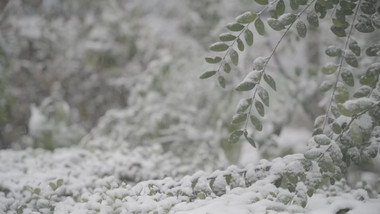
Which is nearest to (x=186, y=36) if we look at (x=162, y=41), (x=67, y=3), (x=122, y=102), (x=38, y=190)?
(x=162, y=41)

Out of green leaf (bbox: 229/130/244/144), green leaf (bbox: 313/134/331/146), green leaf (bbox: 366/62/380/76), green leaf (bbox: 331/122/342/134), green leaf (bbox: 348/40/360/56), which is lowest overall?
green leaf (bbox: 313/134/331/146)

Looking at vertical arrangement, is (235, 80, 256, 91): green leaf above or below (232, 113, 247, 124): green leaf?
above

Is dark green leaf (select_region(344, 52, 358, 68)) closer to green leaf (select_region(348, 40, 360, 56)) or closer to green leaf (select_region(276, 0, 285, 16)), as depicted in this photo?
green leaf (select_region(348, 40, 360, 56))

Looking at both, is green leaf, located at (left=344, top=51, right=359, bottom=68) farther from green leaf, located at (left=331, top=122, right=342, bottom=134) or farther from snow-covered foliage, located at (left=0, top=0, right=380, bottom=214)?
green leaf, located at (left=331, top=122, right=342, bottom=134)

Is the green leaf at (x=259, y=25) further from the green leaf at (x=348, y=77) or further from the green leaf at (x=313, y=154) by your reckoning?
the green leaf at (x=313, y=154)

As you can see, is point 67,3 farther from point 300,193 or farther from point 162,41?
point 300,193

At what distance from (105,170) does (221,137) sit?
4.93 feet

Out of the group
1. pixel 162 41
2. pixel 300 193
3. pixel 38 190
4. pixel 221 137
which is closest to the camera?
pixel 300 193

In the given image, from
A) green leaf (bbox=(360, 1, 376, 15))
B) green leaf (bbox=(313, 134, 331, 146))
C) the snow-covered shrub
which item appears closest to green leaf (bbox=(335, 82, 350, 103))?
→ the snow-covered shrub

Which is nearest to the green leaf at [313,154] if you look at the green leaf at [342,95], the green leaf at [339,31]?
the green leaf at [342,95]

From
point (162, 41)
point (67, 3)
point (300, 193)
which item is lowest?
point (300, 193)

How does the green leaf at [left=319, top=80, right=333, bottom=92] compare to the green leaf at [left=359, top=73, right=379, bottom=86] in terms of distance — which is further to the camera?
the green leaf at [left=319, top=80, right=333, bottom=92]

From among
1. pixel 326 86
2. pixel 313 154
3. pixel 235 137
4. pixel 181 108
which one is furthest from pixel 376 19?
pixel 181 108

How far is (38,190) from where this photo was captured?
1.34 m
